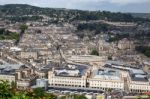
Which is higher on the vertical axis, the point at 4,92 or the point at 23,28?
the point at 4,92

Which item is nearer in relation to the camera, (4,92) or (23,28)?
(4,92)

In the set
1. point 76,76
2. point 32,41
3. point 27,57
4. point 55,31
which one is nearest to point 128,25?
point 55,31

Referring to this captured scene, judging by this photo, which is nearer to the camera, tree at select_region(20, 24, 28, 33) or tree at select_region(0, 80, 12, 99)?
tree at select_region(0, 80, 12, 99)

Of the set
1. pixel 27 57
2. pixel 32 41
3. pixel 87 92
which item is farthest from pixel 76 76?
pixel 32 41

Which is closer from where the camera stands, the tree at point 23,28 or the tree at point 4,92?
the tree at point 4,92

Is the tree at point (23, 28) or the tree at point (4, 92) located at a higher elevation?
the tree at point (4, 92)

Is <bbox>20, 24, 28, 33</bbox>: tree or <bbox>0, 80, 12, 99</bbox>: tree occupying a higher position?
<bbox>0, 80, 12, 99</bbox>: tree

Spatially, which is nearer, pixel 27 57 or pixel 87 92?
pixel 87 92

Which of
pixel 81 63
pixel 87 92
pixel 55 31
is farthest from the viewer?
pixel 55 31

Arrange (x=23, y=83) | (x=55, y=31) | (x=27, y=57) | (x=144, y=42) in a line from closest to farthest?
1. (x=23, y=83)
2. (x=27, y=57)
3. (x=144, y=42)
4. (x=55, y=31)

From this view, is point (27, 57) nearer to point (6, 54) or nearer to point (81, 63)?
point (6, 54)
